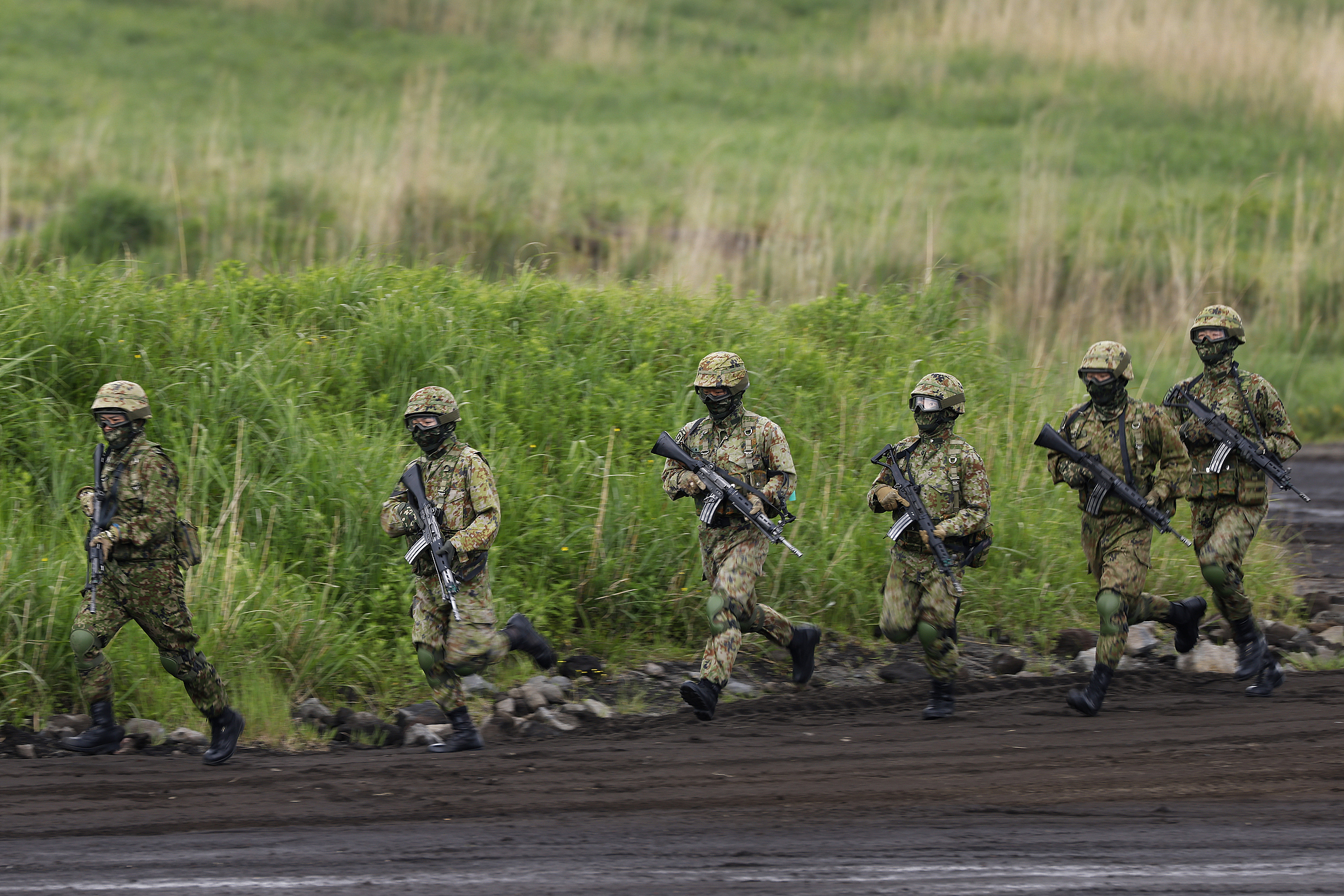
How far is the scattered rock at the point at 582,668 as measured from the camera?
8.18 metres

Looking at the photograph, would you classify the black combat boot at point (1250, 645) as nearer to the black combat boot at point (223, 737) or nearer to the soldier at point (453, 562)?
the soldier at point (453, 562)

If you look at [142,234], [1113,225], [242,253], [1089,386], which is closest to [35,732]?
[1089,386]

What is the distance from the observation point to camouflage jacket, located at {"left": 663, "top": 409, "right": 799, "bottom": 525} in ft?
24.6

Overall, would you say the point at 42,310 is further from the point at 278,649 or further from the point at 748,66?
the point at 748,66

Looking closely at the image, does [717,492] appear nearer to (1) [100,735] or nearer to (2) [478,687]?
(2) [478,687]

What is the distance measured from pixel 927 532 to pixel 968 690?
4.38 feet

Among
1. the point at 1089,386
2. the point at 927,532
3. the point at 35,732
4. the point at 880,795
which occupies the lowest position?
the point at 35,732

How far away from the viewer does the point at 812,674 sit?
829 cm

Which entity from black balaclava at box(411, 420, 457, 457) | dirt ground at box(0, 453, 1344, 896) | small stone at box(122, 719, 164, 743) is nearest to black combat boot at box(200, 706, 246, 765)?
dirt ground at box(0, 453, 1344, 896)

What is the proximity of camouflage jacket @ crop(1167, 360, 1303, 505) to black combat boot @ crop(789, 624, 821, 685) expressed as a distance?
230 cm

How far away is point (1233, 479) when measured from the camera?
311 inches

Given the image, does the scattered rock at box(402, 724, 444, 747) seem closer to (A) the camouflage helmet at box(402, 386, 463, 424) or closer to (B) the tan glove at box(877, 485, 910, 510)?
(A) the camouflage helmet at box(402, 386, 463, 424)

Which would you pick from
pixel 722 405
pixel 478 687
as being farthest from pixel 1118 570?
pixel 478 687

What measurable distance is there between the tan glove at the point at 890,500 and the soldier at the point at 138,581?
3517mm
